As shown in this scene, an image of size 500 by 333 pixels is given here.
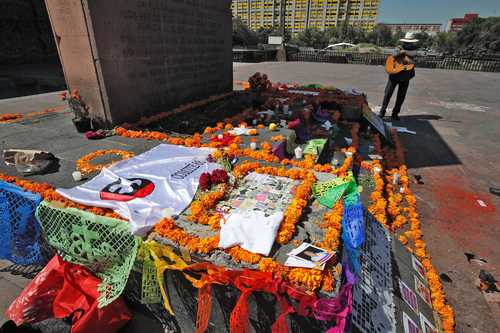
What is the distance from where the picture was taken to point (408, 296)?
9.41ft

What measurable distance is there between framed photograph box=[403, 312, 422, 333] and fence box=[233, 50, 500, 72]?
2600 cm

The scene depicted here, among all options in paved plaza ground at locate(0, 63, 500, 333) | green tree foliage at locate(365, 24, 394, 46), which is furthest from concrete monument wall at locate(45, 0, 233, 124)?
green tree foliage at locate(365, 24, 394, 46)

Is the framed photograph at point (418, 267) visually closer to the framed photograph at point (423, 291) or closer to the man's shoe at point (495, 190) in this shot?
the framed photograph at point (423, 291)

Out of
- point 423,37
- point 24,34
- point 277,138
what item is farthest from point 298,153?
point 423,37

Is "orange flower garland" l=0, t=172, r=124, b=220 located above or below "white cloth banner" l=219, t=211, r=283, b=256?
below

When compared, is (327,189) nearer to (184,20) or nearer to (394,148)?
(394,148)

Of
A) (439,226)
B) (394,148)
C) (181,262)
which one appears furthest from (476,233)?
(181,262)

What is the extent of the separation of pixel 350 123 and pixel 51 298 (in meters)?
7.30

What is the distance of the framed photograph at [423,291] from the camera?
9.72ft

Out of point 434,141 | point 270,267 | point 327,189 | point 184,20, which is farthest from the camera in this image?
point 434,141

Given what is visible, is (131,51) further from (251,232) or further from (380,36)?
(380,36)

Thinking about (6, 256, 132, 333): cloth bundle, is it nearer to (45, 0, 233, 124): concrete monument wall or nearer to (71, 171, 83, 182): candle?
(71, 171, 83, 182): candle

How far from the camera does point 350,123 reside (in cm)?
764

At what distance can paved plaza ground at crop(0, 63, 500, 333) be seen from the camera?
3.05 meters
